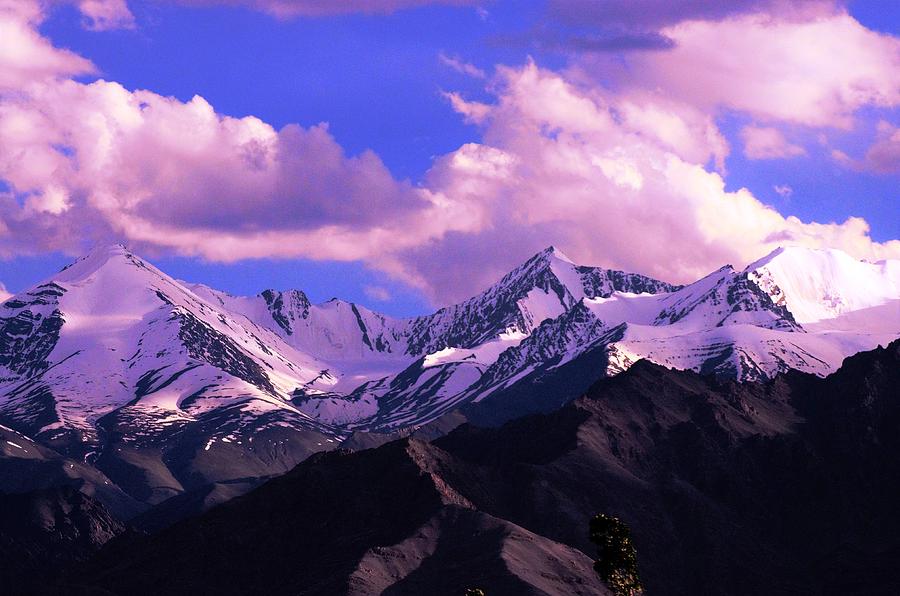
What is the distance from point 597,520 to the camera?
19162 centimetres

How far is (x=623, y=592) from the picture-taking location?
189 metres

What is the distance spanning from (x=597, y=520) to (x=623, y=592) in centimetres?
765

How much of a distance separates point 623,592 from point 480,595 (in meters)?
14.3

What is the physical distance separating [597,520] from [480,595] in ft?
45.5

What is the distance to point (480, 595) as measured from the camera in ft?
628
